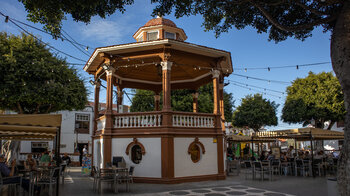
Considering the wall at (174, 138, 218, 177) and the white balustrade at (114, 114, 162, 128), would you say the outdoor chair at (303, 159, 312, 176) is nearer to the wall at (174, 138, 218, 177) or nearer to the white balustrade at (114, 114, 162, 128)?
the wall at (174, 138, 218, 177)

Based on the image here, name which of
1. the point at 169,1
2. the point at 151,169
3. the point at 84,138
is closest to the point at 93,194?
the point at 151,169

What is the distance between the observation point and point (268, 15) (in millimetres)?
7695

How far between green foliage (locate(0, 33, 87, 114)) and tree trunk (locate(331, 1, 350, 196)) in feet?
48.0

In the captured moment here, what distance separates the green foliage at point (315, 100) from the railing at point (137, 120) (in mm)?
22121

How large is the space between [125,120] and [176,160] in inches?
125

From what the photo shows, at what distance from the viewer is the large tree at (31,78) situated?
611 inches

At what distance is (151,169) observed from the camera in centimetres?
1182

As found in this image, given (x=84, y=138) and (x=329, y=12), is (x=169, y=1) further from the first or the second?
(x=84, y=138)

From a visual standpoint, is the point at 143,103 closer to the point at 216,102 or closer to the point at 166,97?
the point at 216,102

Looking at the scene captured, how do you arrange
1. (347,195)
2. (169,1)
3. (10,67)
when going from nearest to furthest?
(347,195) < (169,1) < (10,67)

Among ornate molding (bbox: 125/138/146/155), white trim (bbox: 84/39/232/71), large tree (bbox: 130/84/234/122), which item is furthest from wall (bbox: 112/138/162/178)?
large tree (bbox: 130/84/234/122)

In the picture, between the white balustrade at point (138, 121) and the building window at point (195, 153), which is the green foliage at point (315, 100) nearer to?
the building window at point (195, 153)

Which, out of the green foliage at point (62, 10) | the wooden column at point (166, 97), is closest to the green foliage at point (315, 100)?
the wooden column at point (166, 97)

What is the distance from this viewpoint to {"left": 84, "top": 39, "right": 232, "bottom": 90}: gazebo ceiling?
41.7 ft
